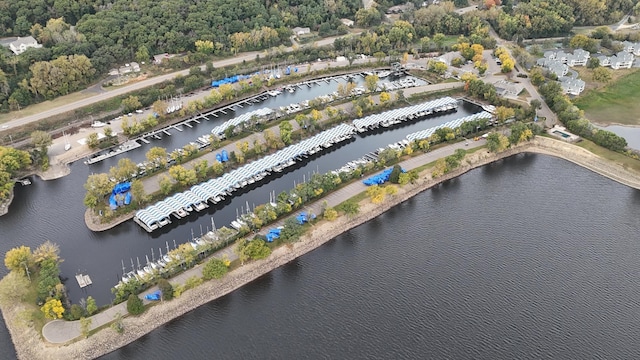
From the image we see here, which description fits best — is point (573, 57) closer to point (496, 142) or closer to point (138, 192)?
point (496, 142)

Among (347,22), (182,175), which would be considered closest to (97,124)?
(182,175)

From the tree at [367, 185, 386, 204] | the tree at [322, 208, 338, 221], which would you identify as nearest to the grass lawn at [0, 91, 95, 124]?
the tree at [322, 208, 338, 221]

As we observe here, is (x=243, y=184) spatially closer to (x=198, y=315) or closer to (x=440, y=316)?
(x=198, y=315)

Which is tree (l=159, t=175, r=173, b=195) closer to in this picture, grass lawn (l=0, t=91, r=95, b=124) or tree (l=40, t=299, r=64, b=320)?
tree (l=40, t=299, r=64, b=320)

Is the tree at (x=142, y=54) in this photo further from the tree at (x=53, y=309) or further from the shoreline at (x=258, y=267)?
the tree at (x=53, y=309)

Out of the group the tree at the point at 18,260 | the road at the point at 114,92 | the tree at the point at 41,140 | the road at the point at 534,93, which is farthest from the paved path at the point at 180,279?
the road at the point at 114,92

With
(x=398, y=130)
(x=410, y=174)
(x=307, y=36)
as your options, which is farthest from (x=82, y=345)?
(x=307, y=36)

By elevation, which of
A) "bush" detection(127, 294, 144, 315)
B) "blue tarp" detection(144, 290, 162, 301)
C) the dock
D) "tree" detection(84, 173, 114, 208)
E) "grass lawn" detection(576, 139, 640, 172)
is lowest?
the dock
